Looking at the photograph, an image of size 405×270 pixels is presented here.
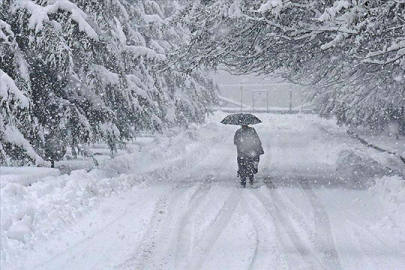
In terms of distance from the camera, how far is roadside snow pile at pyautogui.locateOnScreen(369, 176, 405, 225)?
30.0 ft

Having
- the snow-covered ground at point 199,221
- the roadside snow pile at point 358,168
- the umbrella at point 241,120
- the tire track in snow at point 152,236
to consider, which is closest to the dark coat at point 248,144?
the umbrella at point 241,120

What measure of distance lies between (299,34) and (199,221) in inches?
170

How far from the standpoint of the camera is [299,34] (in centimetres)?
1036

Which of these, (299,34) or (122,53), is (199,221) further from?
(122,53)

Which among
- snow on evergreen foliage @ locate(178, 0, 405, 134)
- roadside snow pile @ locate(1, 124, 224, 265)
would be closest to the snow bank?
roadside snow pile @ locate(1, 124, 224, 265)

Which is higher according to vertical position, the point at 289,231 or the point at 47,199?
the point at 47,199

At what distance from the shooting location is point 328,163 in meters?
18.2

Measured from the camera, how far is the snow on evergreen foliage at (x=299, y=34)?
27.9 feet

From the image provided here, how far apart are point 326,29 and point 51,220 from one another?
18.9ft

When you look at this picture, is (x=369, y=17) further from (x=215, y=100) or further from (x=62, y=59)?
(x=215, y=100)

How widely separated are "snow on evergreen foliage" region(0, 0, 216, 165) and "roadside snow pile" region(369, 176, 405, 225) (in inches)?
218

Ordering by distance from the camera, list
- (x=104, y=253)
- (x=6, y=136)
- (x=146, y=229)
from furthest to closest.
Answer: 1. (x=6, y=136)
2. (x=146, y=229)
3. (x=104, y=253)

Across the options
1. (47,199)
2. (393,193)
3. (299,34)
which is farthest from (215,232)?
(299,34)

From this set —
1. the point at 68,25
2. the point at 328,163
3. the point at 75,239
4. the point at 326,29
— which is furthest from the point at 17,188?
the point at 328,163
